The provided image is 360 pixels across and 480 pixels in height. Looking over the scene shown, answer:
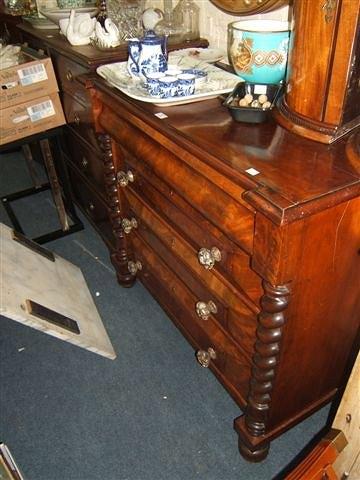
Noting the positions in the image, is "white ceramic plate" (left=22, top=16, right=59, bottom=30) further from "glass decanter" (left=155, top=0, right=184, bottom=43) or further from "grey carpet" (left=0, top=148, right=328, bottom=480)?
"grey carpet" (left=0, top=148, right=328, bottom=480)

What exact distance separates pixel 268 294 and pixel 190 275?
0.45m

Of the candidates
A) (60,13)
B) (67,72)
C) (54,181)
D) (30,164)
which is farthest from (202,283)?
(30,164)

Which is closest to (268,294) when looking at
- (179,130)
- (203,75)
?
(179,130)

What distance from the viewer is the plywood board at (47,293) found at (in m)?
1.14

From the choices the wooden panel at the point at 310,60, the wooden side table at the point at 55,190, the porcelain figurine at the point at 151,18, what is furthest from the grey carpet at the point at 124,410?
the porcelain figurine at the point at 151,18

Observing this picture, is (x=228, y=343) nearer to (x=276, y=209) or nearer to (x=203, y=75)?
(x=276, y=209)

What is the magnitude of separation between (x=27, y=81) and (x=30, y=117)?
0.16 meters

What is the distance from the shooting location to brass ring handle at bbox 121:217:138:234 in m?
1.59

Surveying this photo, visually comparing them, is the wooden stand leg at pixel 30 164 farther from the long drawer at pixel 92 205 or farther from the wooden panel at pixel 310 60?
the wooden panel at pixel 310 60

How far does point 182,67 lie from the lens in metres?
1.35

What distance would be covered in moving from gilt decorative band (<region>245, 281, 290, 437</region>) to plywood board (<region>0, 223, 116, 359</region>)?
0.52 m

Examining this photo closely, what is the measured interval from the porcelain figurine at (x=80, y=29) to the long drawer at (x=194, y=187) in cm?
54

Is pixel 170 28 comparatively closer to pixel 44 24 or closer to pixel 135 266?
pixel 44 24

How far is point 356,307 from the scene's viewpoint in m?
1.11
